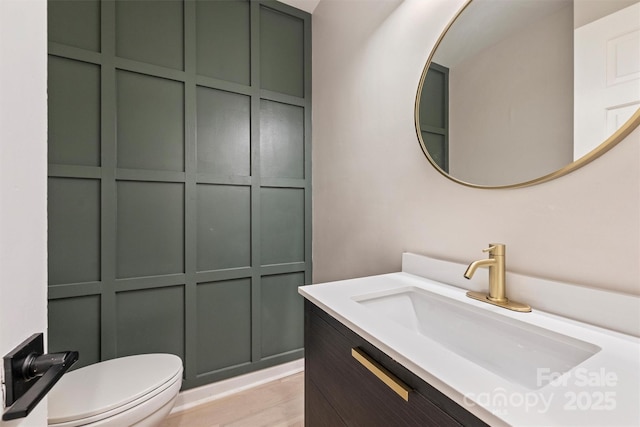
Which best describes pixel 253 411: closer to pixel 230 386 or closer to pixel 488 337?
pixel 230 386

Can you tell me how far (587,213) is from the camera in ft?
2.41

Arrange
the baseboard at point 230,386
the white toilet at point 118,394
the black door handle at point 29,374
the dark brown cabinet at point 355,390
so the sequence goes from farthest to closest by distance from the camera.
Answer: the baseboard at point 230,386 → the white toilet at point 118,394 → the dark brown cabinet at point 355,390 → the black door handle at point 29,374

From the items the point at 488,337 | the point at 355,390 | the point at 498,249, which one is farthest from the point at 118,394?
the point at 498,249

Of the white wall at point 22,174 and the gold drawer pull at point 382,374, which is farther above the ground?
the white wall at point 22,174

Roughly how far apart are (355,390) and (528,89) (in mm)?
990

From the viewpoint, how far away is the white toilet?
99cm

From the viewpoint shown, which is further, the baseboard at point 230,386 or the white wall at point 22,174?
the baseboard at point 230,386

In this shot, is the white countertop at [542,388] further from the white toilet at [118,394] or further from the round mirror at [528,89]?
the white toilet at [118,394]

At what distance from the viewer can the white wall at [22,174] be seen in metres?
0.40

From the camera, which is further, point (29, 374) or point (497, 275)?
point (497, 275)

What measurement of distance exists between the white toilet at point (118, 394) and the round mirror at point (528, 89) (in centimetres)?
141

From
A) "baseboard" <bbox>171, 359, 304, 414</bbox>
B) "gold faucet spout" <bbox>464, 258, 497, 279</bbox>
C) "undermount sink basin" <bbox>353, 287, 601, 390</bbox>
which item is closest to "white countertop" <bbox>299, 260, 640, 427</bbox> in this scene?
"undermount sink basin" <bbox>353, 287, 601, 390</bbox>

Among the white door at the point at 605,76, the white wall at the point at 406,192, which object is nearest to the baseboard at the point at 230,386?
the white wall at the point at 406,192

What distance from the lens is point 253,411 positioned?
1.62 metres
